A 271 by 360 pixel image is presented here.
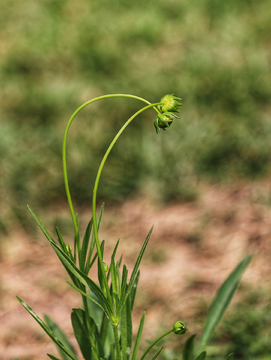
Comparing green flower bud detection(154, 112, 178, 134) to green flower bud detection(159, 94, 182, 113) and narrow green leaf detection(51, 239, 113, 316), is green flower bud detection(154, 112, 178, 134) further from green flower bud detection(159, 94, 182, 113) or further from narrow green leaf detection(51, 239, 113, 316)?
narrow green leaf detection(51, 239, 113, 316)

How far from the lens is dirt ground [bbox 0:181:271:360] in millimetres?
1256

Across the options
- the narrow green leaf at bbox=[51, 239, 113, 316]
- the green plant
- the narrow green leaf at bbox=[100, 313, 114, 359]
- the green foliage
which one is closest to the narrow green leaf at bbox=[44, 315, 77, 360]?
the green plant

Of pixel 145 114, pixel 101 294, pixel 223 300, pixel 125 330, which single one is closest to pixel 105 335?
pixel 125 330

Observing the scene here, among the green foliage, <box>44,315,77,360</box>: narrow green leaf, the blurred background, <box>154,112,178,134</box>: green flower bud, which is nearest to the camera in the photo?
<box>154,112,178,134</box>: green flower bud

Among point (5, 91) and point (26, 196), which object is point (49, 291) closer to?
point (26, 196)

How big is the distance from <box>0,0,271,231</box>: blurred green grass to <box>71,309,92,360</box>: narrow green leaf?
3.19ft

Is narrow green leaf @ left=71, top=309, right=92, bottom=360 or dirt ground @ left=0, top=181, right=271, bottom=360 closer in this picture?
narrow green leaf @ left=71, top=309, right=92, bottom=360

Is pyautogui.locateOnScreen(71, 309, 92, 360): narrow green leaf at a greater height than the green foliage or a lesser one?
lesser

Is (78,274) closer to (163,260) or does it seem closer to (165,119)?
(165,119)

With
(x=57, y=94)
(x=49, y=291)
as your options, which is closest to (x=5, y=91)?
(x=57, y=94)

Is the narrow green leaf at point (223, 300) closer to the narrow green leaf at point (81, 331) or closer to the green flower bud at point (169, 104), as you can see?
the narrow green leaf at point (81, 331)

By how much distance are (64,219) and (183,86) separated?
908mm

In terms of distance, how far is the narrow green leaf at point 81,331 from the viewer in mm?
677

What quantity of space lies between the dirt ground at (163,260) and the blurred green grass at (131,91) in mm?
91
